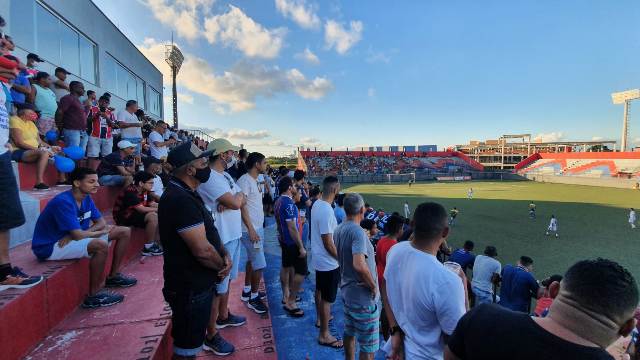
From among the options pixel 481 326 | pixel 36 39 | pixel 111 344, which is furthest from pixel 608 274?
pixel 36 39

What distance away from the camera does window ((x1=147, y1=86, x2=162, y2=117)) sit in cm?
2086

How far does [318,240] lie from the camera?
4.07 meters

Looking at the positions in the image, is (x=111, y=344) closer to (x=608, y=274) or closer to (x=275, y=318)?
(x=275, y=318)

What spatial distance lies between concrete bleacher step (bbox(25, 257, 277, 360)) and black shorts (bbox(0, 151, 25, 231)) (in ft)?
3.40

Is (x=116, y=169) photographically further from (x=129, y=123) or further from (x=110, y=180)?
(x=129, y=123)

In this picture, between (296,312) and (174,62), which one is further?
(174,62)

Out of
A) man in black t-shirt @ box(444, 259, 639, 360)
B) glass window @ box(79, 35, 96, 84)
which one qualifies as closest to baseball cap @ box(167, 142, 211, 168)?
man in black t-shirt @ box(444, 259, 639, 360)

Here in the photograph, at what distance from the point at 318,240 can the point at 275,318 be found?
139 centimetres

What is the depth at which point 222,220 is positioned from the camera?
3.46m

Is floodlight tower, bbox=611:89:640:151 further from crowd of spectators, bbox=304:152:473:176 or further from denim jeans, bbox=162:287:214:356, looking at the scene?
Answer: denim jeans, bbox=162:287:214:356

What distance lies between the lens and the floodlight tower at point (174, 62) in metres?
39.1

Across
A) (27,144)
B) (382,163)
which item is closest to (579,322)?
(27,144)

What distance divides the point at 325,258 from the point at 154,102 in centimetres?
2242

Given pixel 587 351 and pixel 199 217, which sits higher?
pixel 199 217
